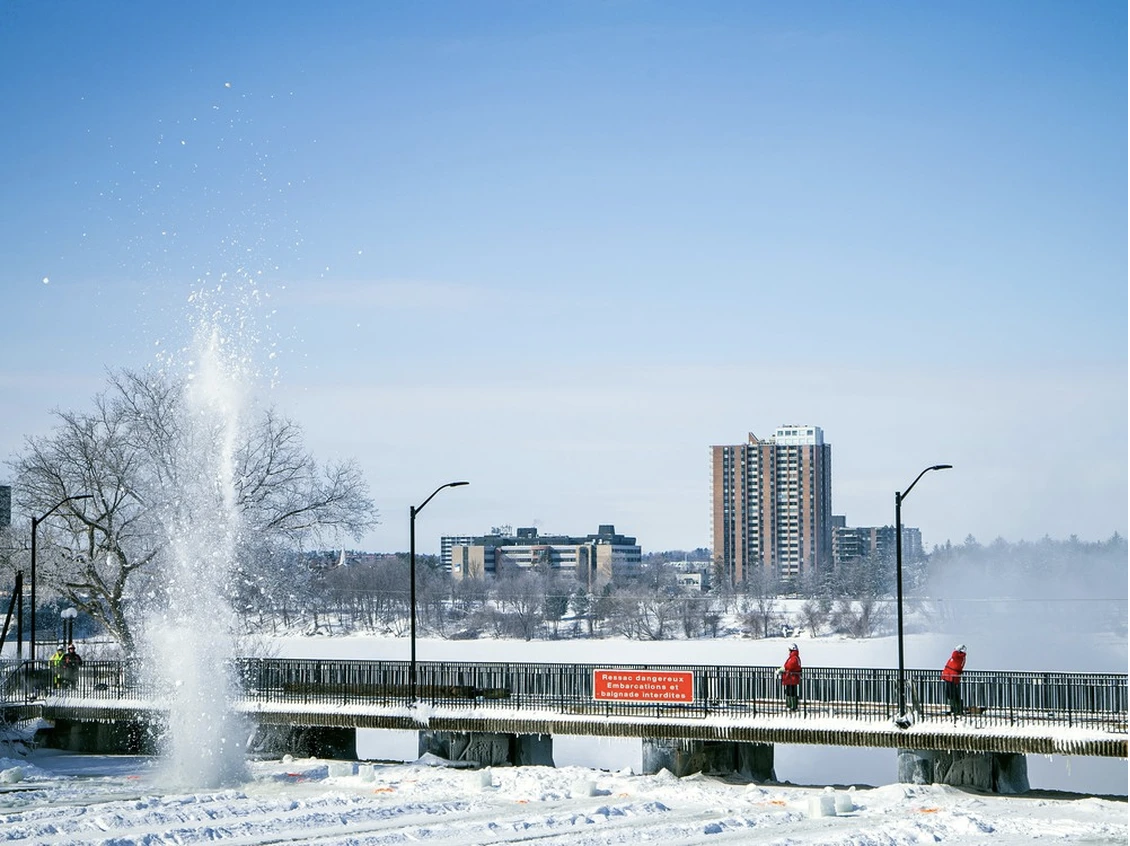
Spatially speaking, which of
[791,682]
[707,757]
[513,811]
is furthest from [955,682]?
[513,811]

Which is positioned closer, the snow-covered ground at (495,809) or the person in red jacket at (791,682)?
the snow-covered ground at (495,809)

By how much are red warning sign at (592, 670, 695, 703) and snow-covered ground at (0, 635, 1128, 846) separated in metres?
1.95

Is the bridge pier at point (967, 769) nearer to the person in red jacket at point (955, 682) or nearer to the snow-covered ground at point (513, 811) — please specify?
the snow-covered ground at point (513, 811)

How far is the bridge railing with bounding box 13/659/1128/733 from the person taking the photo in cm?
3497

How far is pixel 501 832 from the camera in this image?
98.0 ft

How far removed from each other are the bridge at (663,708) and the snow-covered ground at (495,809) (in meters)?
1.15

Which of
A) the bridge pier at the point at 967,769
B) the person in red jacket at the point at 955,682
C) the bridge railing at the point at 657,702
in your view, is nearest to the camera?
the bridge railing at the point at 657,702

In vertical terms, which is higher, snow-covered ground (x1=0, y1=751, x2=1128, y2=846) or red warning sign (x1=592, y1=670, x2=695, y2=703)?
red warning sign (x1=592, y1=670, x2=695, y2=703)

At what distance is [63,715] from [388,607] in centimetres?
11355

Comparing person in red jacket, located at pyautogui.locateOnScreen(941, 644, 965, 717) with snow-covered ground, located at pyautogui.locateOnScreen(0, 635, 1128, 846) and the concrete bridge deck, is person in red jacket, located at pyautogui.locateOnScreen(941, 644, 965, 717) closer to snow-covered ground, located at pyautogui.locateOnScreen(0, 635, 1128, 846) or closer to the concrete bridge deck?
the concrete bridge deck

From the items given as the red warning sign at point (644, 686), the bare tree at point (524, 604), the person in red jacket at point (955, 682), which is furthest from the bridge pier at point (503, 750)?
the bare tree at point (524, 604)

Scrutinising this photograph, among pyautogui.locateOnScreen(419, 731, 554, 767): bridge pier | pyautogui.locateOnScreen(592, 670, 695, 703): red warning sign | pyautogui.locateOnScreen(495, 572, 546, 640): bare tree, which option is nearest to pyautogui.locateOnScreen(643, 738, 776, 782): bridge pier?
pyautogui.locateOnScreen(592, 670, 695, 703): red warning sign

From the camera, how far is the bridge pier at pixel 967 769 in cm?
3541

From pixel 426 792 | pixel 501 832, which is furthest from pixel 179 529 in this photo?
pixel 501 832
